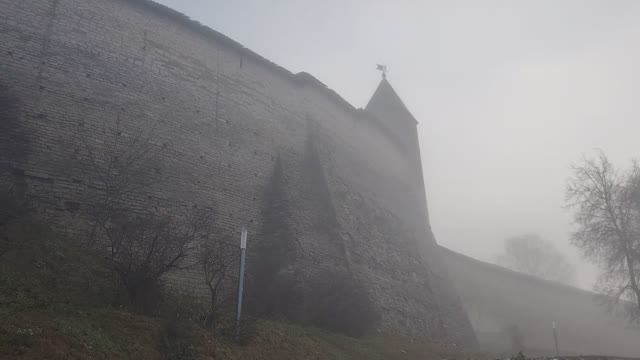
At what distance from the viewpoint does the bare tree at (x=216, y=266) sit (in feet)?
28.6

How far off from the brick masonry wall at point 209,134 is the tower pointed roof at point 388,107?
767cm

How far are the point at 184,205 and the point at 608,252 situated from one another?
14.8 metres

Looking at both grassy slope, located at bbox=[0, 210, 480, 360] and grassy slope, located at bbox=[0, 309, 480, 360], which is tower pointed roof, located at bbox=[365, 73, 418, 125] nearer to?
grassy slope, located at bbox=[0, 210, 480, 360]

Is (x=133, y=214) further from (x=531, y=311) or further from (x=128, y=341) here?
(x=531, y=311)

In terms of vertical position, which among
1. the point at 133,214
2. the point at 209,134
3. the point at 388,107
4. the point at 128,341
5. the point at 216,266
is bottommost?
the point at 128,341

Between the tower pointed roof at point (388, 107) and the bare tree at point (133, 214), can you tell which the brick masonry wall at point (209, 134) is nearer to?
the bare tree at point (133, 214)

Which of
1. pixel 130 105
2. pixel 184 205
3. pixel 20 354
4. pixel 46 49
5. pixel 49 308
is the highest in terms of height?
pixel 46 49

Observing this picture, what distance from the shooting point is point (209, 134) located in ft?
43.8

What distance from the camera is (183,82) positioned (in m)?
13.3

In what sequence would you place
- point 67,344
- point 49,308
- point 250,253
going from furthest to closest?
point 250,253, point 49,308, point 67,344

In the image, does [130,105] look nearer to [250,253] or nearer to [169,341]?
[250,253]

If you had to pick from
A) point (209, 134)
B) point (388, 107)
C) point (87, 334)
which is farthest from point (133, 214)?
→ point (388, 107)

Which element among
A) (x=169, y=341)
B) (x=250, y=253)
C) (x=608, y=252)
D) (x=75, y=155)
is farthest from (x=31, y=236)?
(x=608, y=252)

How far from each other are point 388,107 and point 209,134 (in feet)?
50.7
